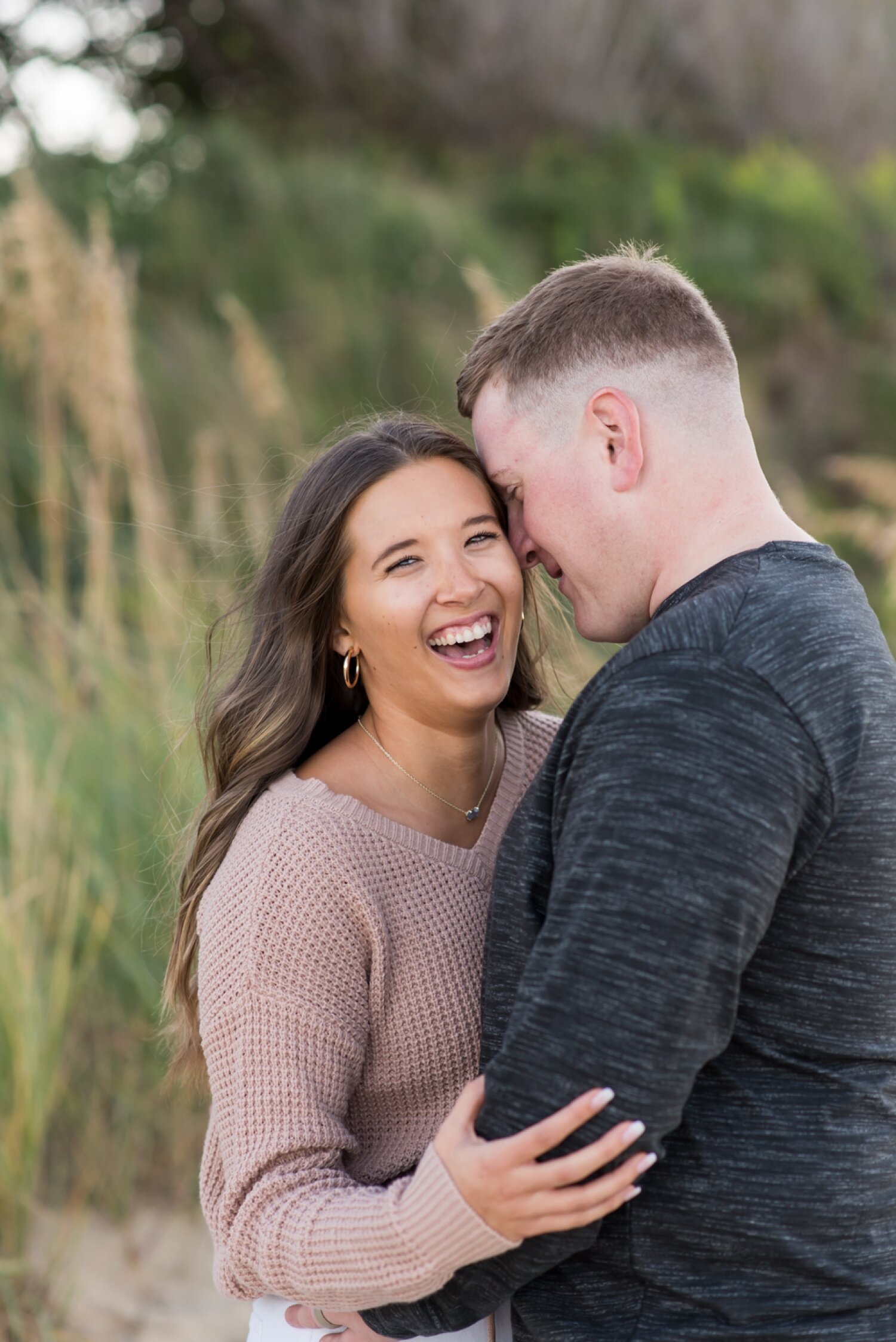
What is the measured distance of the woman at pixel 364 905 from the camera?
156 cm

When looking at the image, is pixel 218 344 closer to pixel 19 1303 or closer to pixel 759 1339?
pixel 19 1303

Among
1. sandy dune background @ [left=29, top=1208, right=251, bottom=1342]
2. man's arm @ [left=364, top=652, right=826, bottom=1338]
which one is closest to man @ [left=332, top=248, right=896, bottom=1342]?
man's arm @ [left=364, top=652, right=826, bottom=1338]

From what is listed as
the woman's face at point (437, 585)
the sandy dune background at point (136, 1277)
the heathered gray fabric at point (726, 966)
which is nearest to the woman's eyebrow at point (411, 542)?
the woman's face at point (437, 585)

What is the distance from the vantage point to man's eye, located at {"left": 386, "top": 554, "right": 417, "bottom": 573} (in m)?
2.17

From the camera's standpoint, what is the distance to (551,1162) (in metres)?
1.38

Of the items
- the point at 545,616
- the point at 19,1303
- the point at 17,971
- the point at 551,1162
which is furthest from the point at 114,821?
the point at 551,1162

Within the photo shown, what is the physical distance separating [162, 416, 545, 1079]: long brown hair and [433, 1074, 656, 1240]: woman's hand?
2.73 feet

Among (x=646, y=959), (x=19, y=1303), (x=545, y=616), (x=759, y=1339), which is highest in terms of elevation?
(x=545, y=616)

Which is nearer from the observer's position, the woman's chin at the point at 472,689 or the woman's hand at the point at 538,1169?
the woman's hand at the point at 538,1169

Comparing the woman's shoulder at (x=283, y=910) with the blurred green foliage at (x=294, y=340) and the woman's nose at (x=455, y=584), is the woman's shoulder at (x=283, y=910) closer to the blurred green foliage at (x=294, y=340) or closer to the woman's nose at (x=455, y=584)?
the woman's nose at (x=455, y=584)

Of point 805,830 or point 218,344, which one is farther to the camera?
point 218,344

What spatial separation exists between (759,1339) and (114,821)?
102 inches

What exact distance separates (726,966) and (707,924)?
2.2 inches

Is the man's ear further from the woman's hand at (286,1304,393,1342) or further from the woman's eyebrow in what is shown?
the woman's hand at (286,1304,393,1342)
